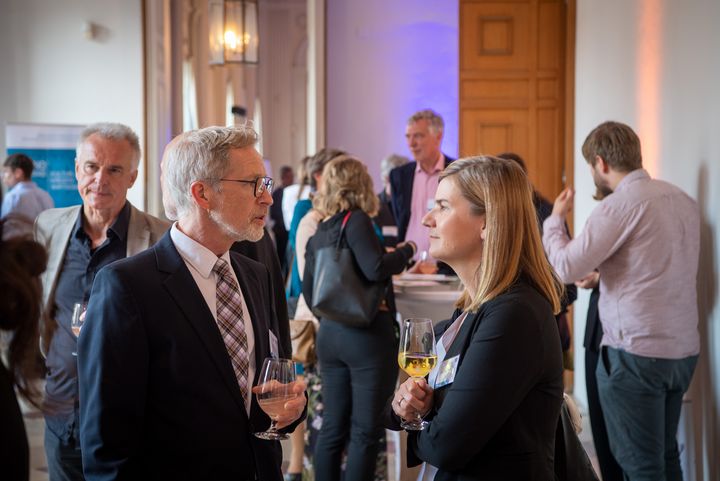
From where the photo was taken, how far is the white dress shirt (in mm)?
2115

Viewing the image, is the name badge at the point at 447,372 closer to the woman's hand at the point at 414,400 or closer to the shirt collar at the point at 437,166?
the woman's hand at the point at 414,400

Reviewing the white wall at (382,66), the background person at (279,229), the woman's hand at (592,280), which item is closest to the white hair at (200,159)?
the woman's hand at (592,280)

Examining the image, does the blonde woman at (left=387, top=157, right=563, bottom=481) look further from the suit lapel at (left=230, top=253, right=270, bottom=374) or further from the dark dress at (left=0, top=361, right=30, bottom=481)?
the dark dress at (left=0, top=361, right=30, bottom=481)

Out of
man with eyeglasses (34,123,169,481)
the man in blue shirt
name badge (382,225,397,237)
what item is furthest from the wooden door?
man with eyeglasses (34,123,169,481)

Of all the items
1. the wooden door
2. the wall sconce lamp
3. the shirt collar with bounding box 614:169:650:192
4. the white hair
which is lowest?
the shirt collar with bounding box 614:169:650:192

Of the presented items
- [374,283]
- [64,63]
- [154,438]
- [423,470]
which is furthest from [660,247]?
[64,63]

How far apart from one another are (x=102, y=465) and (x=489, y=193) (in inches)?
45.5

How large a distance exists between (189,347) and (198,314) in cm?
8

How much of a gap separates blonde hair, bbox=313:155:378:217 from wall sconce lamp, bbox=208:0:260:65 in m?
5.14

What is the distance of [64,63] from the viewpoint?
6926mm

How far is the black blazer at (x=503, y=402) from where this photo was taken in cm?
194

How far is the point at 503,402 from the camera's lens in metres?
1.94

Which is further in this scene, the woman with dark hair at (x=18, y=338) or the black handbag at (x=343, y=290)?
the black handbag at (x=343, y=290)

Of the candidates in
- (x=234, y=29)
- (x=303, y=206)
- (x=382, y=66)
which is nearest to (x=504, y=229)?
(x=303, y=206)
